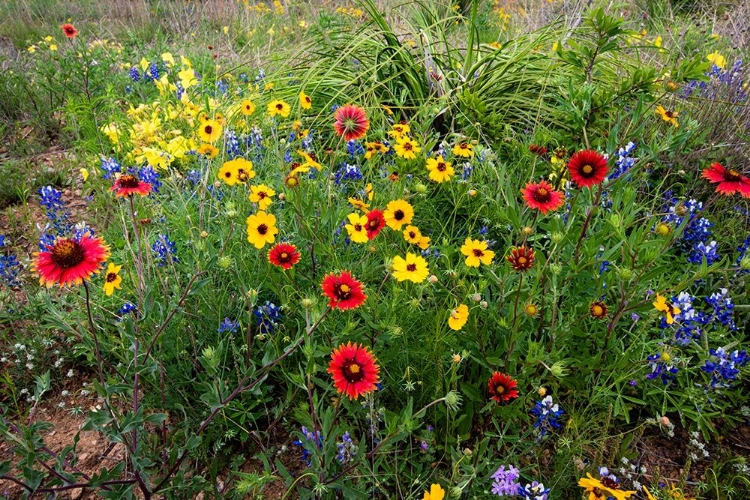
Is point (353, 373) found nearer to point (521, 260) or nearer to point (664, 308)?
point (521, 260)

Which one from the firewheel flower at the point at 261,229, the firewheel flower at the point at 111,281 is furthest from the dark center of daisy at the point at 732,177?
the firewheel flower at the point at 111,281

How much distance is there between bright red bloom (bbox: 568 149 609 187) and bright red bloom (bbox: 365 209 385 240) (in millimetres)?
516

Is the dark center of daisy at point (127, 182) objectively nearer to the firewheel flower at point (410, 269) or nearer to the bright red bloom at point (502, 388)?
the firewheel flower at point (410, 269)

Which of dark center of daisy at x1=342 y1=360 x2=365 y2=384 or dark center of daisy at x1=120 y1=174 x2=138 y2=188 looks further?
dark center of daisy at x1=120 y1=174 x2=138 y2=188

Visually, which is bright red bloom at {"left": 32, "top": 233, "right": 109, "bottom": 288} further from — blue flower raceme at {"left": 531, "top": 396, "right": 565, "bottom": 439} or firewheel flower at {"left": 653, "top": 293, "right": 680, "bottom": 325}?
firewheel flower at {"left": 653, "top": 293, "right": 680, "bottom": 325}

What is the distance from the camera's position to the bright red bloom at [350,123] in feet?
5.31

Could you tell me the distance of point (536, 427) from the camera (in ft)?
4.10

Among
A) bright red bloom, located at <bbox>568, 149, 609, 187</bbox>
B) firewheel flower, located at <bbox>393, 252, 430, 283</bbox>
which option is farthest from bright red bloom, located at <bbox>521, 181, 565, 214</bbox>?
firewheel flower, located at <bbox>393, 252, 430, 283</bbox>

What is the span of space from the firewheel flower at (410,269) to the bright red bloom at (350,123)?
540 mm

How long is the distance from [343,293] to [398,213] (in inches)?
18.2

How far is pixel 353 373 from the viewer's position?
0.98m

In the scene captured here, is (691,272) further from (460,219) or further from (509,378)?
(509,378)

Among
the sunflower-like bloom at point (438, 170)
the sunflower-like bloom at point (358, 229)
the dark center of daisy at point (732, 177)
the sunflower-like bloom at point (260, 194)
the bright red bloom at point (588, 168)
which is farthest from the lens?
the sunflower-like bloom at point (438, 170)

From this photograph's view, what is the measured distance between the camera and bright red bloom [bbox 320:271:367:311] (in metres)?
1.05
